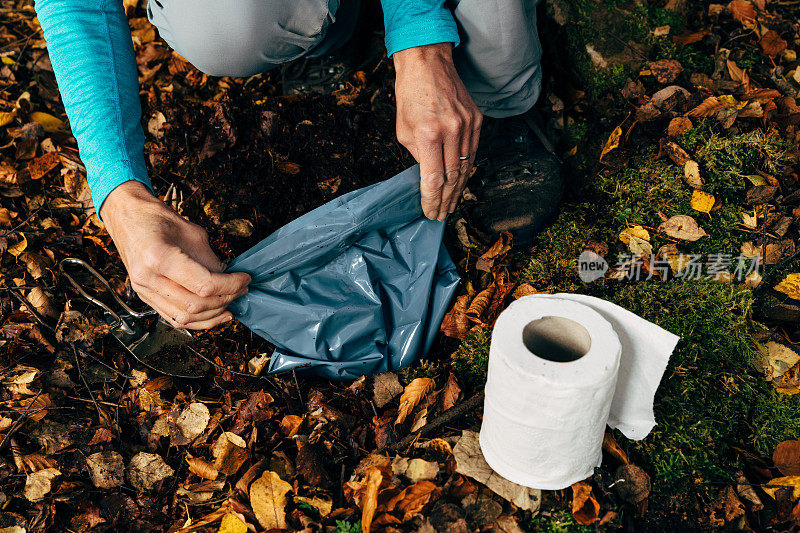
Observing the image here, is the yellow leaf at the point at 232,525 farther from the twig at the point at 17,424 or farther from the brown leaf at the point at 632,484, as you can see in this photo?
the brown leaf at the point at 632,484

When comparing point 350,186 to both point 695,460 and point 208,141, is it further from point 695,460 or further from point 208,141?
point 695,460

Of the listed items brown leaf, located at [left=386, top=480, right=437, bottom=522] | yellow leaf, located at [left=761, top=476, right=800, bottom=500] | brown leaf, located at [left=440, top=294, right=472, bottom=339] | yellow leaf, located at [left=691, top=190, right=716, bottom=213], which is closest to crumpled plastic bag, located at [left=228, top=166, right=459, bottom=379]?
brown leaf, located at [left=440, top=294, right=472, bottom=339]

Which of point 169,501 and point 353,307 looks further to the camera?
point 353,307

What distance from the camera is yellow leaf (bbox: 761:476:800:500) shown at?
162cm

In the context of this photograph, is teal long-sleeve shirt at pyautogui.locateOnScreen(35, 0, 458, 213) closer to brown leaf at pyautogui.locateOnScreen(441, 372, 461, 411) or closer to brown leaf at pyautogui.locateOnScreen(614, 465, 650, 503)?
brown leaf at pyautogui.locateOnScreen(441, 372, 461, 411)

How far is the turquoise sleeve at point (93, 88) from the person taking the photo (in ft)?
5.39

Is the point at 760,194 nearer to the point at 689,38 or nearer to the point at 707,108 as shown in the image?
the point at 707,108

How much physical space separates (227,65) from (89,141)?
0.61 meters

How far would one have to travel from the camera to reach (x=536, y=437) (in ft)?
4.65

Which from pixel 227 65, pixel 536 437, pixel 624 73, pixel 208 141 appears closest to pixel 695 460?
pixel 536 437

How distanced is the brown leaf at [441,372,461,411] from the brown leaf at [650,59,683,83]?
180cm

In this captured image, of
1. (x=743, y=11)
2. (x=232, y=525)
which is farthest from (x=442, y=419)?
(x=743, y=11)

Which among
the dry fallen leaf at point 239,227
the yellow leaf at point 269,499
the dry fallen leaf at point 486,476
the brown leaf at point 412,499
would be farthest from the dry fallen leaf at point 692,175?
the yellow leaf at point 269,499

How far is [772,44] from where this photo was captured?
271 centimetres
